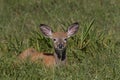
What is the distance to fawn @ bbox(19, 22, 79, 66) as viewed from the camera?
9719 mm

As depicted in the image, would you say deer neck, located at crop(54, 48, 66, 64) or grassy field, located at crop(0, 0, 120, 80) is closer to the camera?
grassy field, located at crop(0, 0, 120, 80)

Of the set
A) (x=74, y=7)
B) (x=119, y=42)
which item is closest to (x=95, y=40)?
(x=119, y=42)

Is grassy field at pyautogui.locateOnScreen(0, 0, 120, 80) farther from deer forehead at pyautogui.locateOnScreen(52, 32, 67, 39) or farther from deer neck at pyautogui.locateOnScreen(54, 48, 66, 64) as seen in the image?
deer forehead at pyautogui.locateOnScreen(52, 32, 67, 39)

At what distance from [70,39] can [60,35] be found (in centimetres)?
51

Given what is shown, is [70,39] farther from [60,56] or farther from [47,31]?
[60,56]

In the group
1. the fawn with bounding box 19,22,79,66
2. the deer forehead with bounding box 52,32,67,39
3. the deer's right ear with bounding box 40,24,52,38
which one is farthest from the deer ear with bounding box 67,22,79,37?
the deer's right ear with bounding box 40,24,52,38

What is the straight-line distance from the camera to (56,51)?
32.4 feet

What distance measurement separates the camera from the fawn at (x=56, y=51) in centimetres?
972

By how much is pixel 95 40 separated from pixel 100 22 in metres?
2.41

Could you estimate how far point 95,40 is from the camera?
10.2m

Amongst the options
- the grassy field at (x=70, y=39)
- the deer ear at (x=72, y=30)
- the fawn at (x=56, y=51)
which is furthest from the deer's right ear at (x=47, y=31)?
the deer ear at (x=72, y=30)

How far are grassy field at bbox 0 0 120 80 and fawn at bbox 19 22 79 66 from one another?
177 millimetres

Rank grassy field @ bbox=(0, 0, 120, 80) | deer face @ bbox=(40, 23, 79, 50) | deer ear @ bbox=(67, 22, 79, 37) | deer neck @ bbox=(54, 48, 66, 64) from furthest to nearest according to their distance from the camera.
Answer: deer ear @ bbox=(67, 22, 79, 37) < deer neck @ bbox=(54, 48, 66, 64) < deer face @ bbox=(40, 23, 79, 50) < grassy field @ bbox=(0, 0, 120, 80)

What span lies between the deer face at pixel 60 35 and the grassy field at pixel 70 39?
7.1 inches
